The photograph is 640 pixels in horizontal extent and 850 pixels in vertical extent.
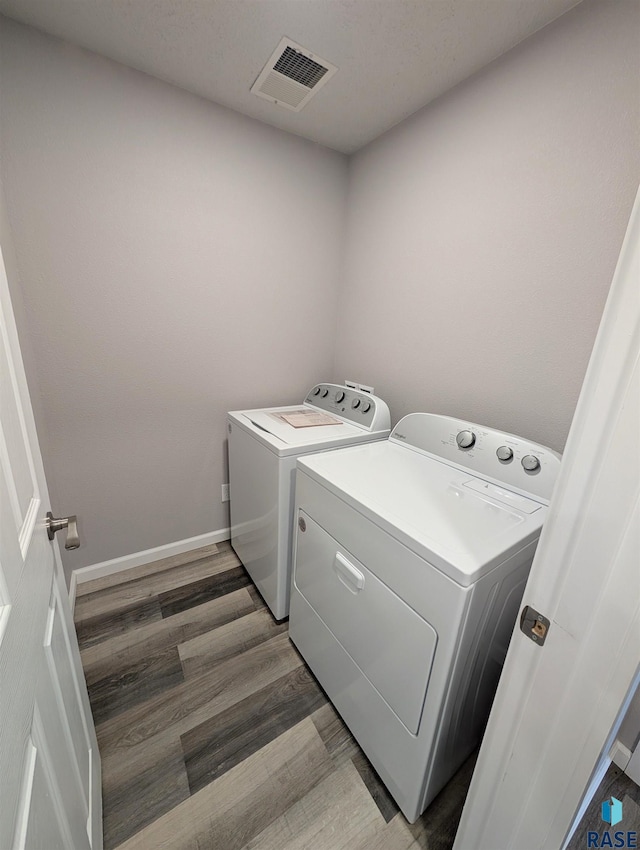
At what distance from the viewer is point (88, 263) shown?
1.48m

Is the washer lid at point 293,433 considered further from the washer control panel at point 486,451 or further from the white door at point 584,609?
the white door at point 584,609

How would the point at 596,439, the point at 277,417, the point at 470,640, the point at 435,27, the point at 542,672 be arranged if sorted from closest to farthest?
the point at 596,439, the point at 542,672, the point at 470,640, the point at 435,27, the point at 277,417

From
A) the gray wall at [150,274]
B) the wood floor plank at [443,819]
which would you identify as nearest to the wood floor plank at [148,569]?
the gray wall at [150,274]

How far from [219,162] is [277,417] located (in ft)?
4.26

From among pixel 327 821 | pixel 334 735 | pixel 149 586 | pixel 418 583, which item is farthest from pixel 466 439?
pixel 149 586

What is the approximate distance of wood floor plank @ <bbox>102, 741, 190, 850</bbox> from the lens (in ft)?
3.19

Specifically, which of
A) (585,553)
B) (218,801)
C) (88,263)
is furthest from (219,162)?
(218,801)

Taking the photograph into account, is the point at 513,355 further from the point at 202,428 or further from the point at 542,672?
the point at 202,428

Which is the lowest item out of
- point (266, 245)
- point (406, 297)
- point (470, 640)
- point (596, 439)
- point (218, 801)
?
point (218, 801)

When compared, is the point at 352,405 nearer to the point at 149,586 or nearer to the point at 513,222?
the point at 513,222

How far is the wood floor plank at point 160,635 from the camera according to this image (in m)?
1.42

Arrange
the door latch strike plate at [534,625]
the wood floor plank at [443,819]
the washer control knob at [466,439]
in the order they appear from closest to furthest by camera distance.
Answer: the door latch strike plate at [534,625]
the wood floor plank at [443,819]
the washer control knob at [466,439]

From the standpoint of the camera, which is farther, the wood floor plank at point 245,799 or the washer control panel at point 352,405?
the washer control panel at point 352,405

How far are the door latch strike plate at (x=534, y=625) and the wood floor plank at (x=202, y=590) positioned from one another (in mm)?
1604
